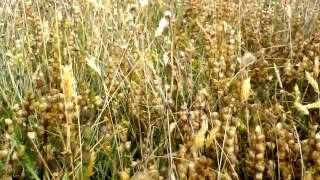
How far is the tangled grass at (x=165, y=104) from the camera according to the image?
1187 millimetres

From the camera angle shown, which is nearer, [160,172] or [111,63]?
[160,172]

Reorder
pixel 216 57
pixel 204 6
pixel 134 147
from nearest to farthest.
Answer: pixel 134 147, pixel 216 57, pixel 204 6

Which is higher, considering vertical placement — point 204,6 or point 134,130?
point 204,6

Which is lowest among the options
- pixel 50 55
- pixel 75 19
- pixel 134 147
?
pixel 134 147

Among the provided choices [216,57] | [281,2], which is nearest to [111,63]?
[216,57]

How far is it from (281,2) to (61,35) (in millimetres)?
1146

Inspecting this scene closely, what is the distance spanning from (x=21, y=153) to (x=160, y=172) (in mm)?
374

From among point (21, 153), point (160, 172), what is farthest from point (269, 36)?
point (21, 153)

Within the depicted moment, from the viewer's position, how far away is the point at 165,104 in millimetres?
1190

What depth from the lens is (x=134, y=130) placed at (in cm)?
154

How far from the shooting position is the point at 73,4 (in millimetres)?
2205

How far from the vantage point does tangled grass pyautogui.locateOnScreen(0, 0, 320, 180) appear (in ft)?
3.89

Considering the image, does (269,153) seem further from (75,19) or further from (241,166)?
(75,19)

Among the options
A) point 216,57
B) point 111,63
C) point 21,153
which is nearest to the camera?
point 21,153
